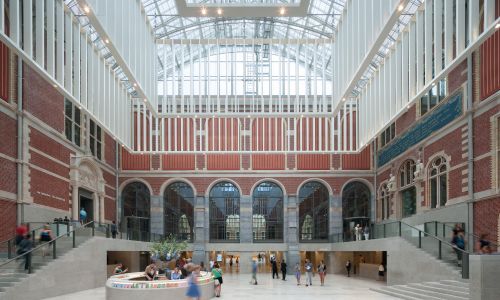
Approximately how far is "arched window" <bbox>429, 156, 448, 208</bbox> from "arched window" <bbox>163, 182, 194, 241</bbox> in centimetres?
2142

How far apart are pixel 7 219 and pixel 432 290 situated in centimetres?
1777

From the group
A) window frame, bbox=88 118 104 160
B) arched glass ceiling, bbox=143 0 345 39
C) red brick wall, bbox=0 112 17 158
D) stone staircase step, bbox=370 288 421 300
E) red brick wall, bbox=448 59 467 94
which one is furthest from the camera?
window frame, bbox=88 118 104 160

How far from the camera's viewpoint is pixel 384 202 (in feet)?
141

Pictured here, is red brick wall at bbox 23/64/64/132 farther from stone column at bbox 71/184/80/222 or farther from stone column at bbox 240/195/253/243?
stone column at bbox 240/195/253/243

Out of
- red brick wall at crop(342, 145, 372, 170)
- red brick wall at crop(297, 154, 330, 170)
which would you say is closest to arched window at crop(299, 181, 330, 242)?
red brick wall at crop(297, 154, 330, 170)

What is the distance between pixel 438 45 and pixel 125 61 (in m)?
11.2

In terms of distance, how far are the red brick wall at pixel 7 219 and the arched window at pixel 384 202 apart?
83.4ft

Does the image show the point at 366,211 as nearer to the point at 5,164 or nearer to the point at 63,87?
the point at 5,164

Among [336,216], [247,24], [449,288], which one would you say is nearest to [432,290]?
[449,288]

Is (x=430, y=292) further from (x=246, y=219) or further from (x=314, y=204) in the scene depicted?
(x=246, y=219)

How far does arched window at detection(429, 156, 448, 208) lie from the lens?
97.5ft

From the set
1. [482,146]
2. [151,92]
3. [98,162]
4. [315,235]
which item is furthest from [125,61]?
[315,235]

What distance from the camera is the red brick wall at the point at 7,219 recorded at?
24578 mm

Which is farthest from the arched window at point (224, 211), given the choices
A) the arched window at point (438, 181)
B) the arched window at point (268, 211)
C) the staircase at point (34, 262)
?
the staircase at point (34, 262)
